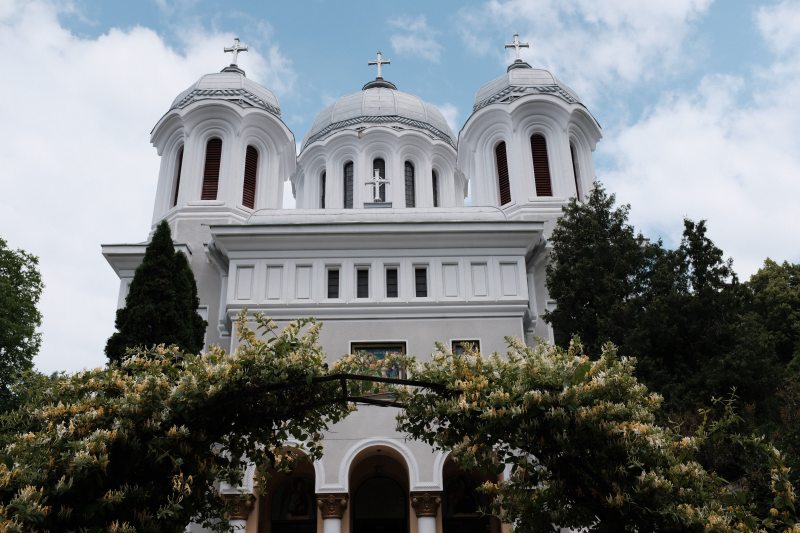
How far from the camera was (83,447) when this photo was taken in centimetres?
782

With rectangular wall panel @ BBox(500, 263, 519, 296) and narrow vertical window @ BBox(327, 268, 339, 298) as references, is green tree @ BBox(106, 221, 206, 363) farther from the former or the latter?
rectangular wall panel @ BBox(500, 263, 519, 296)

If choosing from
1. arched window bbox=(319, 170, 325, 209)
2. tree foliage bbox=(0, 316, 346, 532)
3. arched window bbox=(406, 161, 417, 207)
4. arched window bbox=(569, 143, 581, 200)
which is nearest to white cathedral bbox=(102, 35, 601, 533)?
arched window bbox=(569, 143, 581, 200)

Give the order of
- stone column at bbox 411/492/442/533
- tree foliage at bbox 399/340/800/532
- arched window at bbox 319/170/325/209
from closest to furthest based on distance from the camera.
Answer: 1. tree foliage at bbox 399/340/800/532
2. stone column at bbox 411/492/442/533
3. arched window at bbox 319/170/325/209

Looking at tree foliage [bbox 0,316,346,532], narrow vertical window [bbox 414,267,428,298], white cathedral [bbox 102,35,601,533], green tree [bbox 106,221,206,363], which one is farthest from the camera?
narrow vertical window [bbox 414,267,428,298]

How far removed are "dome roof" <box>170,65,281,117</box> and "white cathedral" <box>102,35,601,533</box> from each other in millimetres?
82

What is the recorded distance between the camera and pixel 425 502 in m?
19.3

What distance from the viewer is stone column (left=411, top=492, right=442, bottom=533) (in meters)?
19.1

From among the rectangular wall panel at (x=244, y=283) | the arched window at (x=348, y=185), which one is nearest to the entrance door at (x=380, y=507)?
the rectangular wall panel at (x=244, y=283)

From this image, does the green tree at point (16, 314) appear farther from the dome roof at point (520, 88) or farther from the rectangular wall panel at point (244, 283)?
the dome roof at point (520, 88)

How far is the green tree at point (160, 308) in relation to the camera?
17.0 m

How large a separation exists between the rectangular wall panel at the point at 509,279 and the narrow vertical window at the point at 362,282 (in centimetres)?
384

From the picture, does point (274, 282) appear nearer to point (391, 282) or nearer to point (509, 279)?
point (391, 282)

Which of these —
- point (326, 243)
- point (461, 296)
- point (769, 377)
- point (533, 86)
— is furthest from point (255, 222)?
point (769, 377)

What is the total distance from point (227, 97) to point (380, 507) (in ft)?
51.1
